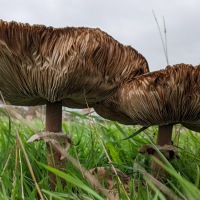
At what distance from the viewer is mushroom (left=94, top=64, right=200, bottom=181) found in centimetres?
234

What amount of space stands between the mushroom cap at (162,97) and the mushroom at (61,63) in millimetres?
151

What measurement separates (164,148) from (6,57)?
1.34 metres

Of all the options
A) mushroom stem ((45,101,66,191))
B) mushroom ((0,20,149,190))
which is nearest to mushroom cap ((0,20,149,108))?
mushroom ((0,20,149,190))

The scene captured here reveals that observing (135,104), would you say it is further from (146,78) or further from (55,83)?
(55,83)

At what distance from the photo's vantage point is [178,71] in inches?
91.4

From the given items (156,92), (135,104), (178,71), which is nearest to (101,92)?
(135,104)

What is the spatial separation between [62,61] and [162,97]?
0.67m

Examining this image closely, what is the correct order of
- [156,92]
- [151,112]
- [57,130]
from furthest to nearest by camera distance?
[57,130]
[151,112]
[156,92]

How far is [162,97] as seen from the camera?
8.09 feet

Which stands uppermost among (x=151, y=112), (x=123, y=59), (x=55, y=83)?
(x=123, y=59)

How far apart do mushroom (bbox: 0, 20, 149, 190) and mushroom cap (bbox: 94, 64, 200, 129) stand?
15cm

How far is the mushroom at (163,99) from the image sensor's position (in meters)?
2.34

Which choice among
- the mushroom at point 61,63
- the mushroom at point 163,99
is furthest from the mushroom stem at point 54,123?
the mushroom at point 163,99

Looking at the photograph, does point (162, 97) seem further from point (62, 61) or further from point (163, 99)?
point (62, 61)
